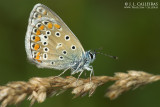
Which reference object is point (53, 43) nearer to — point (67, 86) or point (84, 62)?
point (84, 62)

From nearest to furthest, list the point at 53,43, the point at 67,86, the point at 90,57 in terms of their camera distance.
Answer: the point at 67,86 → the point at 90,57 → the point at 53,43

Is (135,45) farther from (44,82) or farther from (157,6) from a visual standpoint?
(44,82)

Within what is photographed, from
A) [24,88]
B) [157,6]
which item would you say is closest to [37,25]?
[24,88]

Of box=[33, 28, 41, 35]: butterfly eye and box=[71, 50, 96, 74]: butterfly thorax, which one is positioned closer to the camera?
box=[71, 50, 96, 74]: butterfly thorax

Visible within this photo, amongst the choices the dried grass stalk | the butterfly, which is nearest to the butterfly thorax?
the butterfly

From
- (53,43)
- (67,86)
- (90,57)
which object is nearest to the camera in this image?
(67,86)

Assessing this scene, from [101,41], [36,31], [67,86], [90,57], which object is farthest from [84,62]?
[101,41]

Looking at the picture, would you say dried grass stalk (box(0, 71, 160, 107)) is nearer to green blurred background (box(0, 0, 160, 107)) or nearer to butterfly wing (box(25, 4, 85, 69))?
butterfly wing (box(25, 4, 85, 69))
